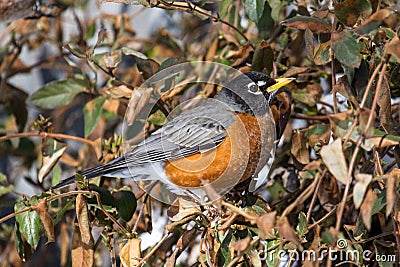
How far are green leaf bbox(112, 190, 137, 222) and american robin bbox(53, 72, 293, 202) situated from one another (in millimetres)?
124

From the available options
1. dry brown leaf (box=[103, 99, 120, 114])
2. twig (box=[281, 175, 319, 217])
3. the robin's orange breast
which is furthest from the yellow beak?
twig (box=[281, 175, 319, 217])

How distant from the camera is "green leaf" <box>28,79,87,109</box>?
2.23 metres

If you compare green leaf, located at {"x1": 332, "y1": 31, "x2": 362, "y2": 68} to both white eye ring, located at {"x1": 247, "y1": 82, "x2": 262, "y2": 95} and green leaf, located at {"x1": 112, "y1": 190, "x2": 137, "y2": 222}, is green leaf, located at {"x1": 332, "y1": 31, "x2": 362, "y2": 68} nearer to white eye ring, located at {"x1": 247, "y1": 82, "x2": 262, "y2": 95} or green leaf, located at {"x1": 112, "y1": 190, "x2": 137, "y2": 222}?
white eye ring, located at {"x1": 247, "y1": 82, "x2": 262, "y2": 95}

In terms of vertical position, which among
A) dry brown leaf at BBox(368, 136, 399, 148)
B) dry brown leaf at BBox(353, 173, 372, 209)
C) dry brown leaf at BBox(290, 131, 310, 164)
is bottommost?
dry brown leaf at BBox(353, 173, 372, 209)

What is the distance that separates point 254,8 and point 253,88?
0.80ft

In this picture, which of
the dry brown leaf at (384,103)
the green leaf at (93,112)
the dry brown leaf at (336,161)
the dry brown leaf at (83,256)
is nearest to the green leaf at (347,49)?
the dry brown leaf at (384,103)

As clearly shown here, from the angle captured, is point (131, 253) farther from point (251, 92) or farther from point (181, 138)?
point (251, 92)

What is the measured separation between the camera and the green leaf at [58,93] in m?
2.23

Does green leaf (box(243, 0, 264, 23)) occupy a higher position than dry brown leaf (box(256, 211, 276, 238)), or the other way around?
green leaf (box(243, 0, 264, 23))

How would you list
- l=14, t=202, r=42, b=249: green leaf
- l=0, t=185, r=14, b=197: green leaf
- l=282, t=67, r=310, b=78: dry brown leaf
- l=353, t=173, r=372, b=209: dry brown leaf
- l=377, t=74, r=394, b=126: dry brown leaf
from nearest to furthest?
l=353, t=173, r=372, b=209: dry brown leaf, l=377, t=74, r=394, b=126: dry brown leaf, l=14, t=202, r=42, b=249: green leaf, l=282, t=67, r=310, b=78: dry brown leaf, l=0, t=185, r=14, b=197: green leaf

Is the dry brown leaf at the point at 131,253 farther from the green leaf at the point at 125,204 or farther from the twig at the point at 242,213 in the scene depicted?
the twig at the point at 242,213

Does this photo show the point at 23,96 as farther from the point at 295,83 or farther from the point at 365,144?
the point at 365,144

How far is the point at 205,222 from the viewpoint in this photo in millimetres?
1545

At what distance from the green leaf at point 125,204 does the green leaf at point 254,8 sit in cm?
62
